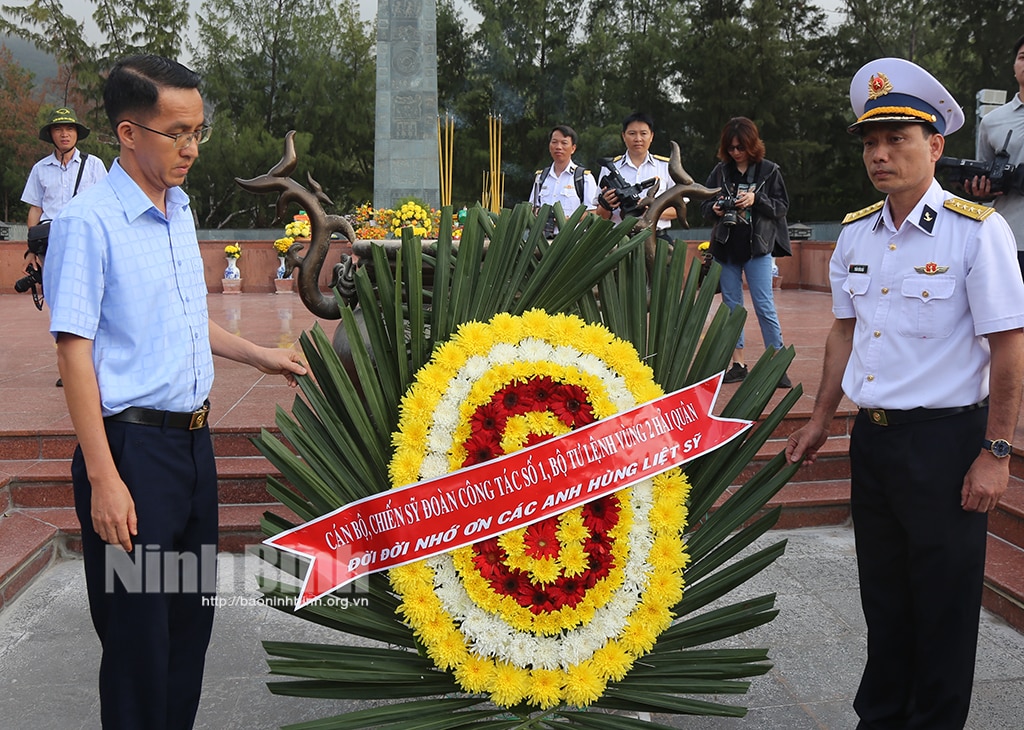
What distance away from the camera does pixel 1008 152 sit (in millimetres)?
3203

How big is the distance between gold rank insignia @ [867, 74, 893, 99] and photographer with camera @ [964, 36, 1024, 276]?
1.66m

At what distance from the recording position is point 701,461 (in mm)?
1726

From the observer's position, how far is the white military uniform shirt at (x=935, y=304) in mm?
1653

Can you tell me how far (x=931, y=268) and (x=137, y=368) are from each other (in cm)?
150

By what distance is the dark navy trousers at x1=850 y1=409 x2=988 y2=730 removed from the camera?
173cm

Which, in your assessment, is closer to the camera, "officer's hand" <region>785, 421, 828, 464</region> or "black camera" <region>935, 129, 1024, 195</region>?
"officer's hand" <region>785, 421, 828, 464</region>

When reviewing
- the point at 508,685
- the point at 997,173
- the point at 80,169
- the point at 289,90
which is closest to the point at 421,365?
the point at 508,685

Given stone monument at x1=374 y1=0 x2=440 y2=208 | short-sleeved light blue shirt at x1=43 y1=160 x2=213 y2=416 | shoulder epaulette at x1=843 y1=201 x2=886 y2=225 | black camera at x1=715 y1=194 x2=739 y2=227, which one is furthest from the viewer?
stone monument at x1=374 y1=0 x2=440 y2=208

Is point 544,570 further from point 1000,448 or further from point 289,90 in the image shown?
point 289,90

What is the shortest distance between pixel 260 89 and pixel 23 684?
2619cm


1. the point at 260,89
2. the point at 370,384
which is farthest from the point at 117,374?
the point at 260,89

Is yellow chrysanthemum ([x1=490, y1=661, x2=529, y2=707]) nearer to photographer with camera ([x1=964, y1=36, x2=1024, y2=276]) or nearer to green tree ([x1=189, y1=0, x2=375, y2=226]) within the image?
photographer with camera ([x1=964, y1=36, x2=1024, y2=276])

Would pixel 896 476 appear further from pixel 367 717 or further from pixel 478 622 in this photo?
pixel 367 717

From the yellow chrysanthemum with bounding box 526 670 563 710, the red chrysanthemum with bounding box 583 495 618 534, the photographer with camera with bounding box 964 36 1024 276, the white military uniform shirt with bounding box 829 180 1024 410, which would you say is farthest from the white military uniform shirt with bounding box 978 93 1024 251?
the yellow chrysanthemum with bounding box 526 670 563 710
